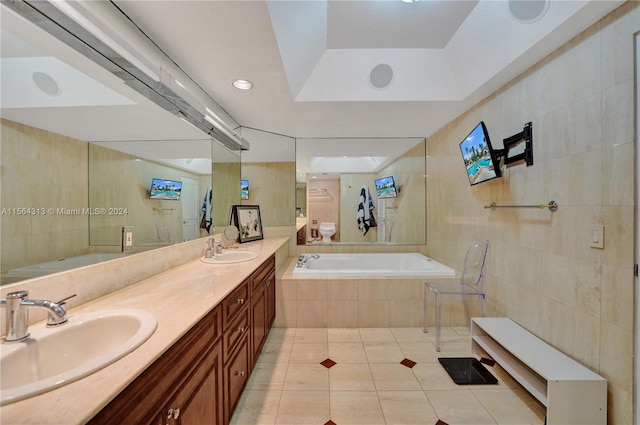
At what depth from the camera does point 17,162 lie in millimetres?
907

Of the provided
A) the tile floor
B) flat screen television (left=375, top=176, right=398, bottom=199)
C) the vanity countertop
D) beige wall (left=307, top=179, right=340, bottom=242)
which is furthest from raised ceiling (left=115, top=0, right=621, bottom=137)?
the tile floor

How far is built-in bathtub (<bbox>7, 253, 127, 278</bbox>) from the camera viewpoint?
3.08 ft

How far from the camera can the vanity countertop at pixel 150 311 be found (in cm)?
53

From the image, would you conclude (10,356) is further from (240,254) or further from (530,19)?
(530,19)

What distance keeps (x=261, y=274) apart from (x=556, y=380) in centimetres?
199

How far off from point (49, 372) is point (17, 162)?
0.75 meters

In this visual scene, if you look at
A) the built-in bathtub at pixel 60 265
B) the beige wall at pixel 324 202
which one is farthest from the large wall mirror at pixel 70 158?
the beige wall at pixel 324 202

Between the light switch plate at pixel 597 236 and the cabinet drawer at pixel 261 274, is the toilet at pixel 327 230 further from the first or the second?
the light switch plate at pixel 597 236

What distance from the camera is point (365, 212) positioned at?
4078 millimetres

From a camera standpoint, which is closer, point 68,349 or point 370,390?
point 68,349

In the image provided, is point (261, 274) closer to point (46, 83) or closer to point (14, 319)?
point (14, 319)

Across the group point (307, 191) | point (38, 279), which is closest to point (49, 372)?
point (38, 279)

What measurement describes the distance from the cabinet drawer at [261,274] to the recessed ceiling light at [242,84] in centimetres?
153

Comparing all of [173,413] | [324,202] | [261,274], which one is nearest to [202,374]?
[173,413]
